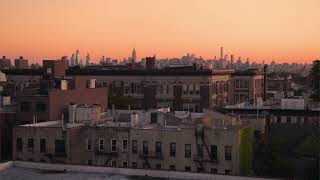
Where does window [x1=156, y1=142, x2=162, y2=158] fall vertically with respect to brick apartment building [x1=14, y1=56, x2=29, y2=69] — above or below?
below

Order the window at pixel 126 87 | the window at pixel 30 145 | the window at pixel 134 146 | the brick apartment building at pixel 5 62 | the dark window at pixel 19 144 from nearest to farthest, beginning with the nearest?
1. the window at pixel 134 146
2. the window at pixel 30 145
3. the dark window at pixel 19 144
4. the window at pixel 126 87
5. the brick apartment building at pixel 5 62

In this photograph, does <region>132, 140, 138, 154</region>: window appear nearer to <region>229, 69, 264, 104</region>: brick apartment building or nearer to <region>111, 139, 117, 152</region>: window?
<region>111, 139, 117, 152</region>: window

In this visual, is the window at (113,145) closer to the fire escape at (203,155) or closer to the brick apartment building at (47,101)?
the fire escape at (203,155)

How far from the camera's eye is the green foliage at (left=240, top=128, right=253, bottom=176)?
4788 cm

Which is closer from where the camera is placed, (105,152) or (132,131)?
(132,131)

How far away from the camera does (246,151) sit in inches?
1955

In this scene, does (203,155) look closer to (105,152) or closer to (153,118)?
(105,152)

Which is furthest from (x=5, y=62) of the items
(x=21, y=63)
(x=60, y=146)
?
(x=60, y=146)

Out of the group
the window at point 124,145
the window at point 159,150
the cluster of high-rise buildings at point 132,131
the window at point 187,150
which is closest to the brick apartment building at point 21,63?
the cluster of high-rise buildings at point 132,131

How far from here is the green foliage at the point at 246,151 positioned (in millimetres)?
47875

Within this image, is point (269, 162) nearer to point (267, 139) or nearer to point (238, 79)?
point (267, 139)

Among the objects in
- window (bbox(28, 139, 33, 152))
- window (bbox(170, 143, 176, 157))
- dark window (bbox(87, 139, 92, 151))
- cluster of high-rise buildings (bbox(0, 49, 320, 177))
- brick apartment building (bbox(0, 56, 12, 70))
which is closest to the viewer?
cluster of high-rise buildings (bbox(0, 49, 320, 177))

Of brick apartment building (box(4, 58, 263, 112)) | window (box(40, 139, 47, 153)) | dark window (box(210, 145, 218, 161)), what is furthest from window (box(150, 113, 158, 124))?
brick apartment building (box(4, 58, 263, 112))

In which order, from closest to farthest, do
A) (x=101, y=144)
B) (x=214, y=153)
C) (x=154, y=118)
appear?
1. (x=214, y=153)
2. (x=101, y=144)
3. (x=154, y=118)
